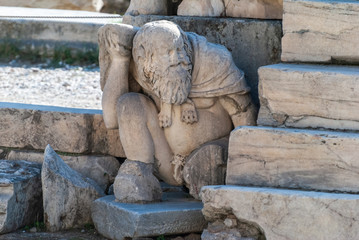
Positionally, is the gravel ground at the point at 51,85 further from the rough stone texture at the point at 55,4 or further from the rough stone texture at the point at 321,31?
the rough stone texture at the point at 55,4

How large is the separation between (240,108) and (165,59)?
0.63m

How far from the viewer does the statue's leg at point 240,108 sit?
4.97m

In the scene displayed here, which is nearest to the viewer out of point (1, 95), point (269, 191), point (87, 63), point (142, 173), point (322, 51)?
point (269, 191)

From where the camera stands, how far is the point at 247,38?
5348 millimetres

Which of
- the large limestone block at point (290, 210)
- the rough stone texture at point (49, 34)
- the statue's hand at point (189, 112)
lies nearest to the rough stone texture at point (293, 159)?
the large limestone block at point (290, 210)

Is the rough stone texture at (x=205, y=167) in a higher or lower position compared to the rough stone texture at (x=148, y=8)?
lower

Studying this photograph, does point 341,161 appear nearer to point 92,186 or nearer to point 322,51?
point 322,51

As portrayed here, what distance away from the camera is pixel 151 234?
4637 millimetres

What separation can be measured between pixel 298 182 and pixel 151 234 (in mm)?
932

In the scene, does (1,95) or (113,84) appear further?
(1,95)

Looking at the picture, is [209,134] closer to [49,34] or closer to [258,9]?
[258,9]

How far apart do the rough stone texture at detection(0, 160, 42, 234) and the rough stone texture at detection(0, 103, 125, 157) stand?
0.28 metres

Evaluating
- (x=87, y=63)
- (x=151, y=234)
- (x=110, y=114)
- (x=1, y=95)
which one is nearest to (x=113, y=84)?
(x=110, y=114)

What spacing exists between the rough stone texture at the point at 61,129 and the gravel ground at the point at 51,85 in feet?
5.89
